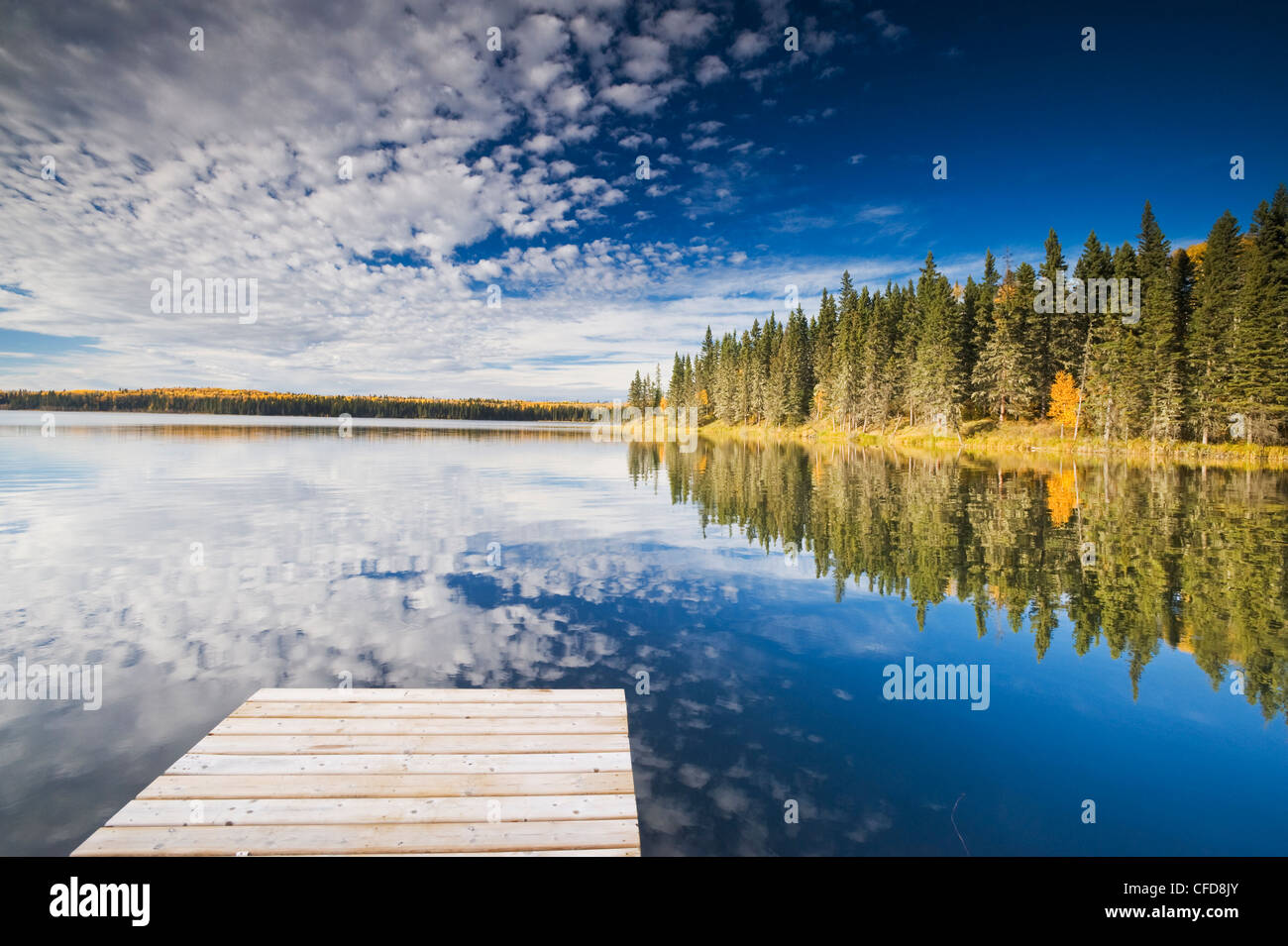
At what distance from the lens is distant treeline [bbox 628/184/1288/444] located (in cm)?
4697

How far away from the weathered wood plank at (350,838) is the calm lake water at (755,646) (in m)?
0.86

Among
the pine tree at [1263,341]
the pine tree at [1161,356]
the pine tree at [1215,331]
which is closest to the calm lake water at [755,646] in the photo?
the pine tree at [1263,341]

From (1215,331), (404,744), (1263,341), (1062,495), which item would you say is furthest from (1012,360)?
(404,744)

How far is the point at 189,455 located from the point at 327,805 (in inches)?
2003

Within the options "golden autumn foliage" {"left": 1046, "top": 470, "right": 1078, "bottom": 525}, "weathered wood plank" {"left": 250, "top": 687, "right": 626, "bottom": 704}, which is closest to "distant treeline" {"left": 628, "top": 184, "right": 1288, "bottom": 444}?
"golden autumn foliage" {"left": 1046, "top": 470, "right": 1078, "bottom": 525}

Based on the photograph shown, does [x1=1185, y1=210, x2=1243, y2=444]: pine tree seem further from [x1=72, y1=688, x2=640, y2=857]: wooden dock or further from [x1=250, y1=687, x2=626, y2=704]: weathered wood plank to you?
[x1=72, y1=688, x2=640, y2=857]: wooden dock

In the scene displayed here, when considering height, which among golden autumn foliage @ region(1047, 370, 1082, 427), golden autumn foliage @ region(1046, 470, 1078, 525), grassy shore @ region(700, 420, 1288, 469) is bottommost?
golden autumn foliage @ region(1046, 470, 1078, 525)

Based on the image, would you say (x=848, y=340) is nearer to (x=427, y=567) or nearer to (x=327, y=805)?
(x=427, y=567)

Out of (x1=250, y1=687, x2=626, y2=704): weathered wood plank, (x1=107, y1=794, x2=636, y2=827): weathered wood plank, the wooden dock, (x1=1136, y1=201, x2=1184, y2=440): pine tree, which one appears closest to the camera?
the wooden dock

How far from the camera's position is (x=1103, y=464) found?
1857 inches

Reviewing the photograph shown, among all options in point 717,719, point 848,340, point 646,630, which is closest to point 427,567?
point 646,630

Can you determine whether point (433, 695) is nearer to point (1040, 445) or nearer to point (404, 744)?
point (404, 744)

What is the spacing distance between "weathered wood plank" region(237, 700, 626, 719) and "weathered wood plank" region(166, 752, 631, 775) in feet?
2.93

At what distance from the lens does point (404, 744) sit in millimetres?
5820
